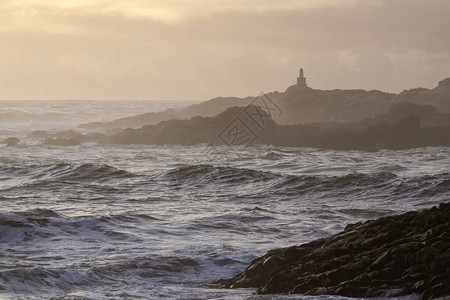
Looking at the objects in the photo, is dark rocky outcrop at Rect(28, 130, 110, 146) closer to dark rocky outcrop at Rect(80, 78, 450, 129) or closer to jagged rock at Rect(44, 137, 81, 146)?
jagged rock at Rect(44, 137, 81, 146)

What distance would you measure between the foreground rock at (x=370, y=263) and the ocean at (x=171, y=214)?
49cm

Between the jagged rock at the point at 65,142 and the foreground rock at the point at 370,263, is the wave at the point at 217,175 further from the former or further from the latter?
the jagged rock at the point at 65,142

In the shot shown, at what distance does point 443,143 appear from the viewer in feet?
157

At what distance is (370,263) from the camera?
9805mm

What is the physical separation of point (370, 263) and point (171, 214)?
10.3 metres

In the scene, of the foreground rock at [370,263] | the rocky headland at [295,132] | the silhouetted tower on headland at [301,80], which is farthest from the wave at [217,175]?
the silhouetted tower on headland at [301,80]

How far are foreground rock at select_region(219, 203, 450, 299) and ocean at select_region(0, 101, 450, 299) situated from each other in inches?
19.4

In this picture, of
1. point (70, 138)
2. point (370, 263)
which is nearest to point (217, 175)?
point (370, 263)

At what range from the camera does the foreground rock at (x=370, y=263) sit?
9078 mm

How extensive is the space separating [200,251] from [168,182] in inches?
530

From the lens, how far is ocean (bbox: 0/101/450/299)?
39.5 feet

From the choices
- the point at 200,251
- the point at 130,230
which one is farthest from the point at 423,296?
the point at 130,230

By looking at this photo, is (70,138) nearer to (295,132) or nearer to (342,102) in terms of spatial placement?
(295,132)

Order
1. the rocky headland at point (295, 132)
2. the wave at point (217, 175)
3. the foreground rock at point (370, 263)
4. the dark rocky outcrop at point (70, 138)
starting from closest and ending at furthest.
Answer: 1. the foreground rock at point (370, 263)
2. the wave at point (217, 175)
3. the rocky headland at point (295, 132)
4. the dark rocky outcrop at point (70, 138)
